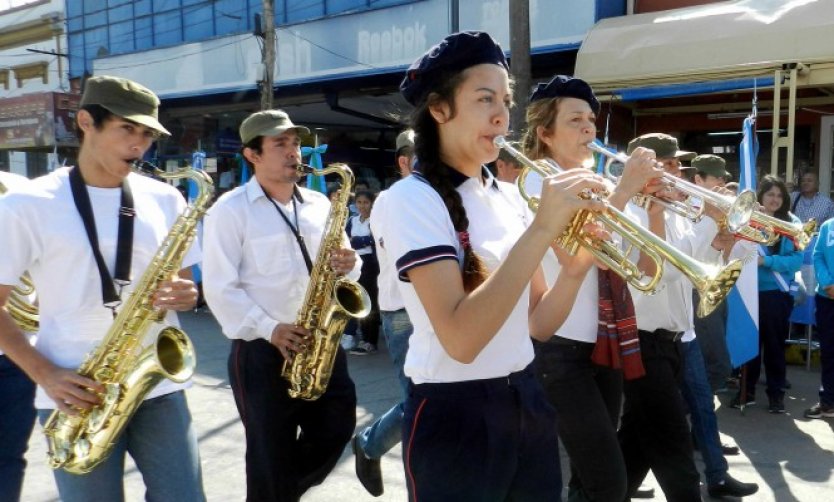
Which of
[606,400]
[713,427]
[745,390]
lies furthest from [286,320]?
[745,390]

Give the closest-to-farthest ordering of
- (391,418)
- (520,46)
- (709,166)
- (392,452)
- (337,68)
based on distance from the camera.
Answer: (391,418), (392,452), (709,166), (520,46), (337,68)

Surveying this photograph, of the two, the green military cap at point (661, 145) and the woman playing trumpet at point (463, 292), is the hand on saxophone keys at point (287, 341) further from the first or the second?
the green military cap at point (661, 145)

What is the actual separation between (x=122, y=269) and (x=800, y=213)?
8.44 meters

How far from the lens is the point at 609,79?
29.2ft

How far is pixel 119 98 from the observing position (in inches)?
106

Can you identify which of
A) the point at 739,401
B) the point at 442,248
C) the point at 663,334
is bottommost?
the point at 739,401

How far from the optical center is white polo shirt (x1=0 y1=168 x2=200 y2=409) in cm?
249

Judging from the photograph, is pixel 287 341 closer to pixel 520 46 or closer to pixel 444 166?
pixel 444 166

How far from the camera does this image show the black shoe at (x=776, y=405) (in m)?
6.00

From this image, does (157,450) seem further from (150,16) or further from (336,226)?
(150,16)

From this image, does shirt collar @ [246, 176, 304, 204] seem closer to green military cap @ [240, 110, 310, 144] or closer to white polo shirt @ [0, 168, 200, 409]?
green military cap @ [240, 110, 310, 144]

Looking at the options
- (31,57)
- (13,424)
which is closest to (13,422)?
(13,424)

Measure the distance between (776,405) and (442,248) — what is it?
17.2ft

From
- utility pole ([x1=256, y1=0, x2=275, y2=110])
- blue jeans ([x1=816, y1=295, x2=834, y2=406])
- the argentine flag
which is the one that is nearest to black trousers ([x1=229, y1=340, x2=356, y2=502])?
the argentine flag
